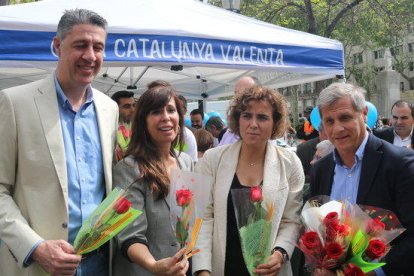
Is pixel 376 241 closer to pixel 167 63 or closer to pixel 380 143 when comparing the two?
pixel 380 143

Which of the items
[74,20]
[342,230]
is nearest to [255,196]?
[342,230]

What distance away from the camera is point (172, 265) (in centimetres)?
219

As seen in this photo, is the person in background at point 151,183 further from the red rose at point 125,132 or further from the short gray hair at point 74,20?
the short gray hair at point 74,20

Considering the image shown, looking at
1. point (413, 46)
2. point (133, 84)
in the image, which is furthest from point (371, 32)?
point (413, 46)

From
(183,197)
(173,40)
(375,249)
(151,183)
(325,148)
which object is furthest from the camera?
(173,40)

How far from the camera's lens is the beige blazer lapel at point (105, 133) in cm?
244

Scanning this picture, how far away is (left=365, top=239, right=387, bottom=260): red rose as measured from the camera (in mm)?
1983

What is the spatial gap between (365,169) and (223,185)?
0.78 m

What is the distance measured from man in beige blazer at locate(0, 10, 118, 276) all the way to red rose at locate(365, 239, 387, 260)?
127cm

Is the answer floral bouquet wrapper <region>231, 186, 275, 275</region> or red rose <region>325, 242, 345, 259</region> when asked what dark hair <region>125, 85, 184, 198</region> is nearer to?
floral bouquet wrapper <region>231, 186, 275, 275</region>

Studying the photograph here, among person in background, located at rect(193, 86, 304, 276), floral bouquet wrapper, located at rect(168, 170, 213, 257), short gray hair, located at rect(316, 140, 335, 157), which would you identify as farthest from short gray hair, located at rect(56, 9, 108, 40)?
short gray hair, located at rect(316, 140, 335, 157)

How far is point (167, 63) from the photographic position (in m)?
4.44

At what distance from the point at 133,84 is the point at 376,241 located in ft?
20.8

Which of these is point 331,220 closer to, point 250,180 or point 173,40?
point 250,180
